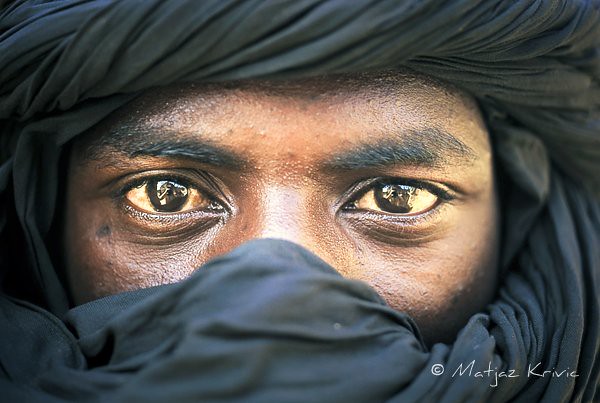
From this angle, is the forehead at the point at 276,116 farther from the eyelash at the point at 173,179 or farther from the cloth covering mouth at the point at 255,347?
the cloth covering mouth at the point at 255,347

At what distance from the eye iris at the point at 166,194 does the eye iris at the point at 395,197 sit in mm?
395

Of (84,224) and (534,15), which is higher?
(534,15)

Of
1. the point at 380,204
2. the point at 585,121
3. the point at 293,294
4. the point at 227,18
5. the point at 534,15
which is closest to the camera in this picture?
the point at 293,294

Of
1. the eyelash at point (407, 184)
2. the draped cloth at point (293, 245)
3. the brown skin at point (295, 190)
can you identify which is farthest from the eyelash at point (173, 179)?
the eyelash at point (407, 184)

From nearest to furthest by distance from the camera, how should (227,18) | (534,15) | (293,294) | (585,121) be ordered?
1. (293,294)
2. (227,18)
3. (534,15)
4. (585,121)

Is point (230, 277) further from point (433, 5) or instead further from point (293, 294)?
point (433, 5)

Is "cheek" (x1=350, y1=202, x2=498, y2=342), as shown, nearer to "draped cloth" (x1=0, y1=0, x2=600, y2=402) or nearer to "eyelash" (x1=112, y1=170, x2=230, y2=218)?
"draped cloth" (x1=0, y1=0, x2=600, y2=402)

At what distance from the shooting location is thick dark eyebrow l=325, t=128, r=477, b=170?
1515 mm

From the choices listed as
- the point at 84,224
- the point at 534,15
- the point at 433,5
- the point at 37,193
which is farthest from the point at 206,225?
the point at 534,15

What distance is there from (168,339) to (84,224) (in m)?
0.49

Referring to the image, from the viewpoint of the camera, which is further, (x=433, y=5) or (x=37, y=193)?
(x=37, y=193)

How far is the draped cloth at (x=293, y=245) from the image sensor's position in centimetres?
118

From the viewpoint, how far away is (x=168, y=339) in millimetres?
1214

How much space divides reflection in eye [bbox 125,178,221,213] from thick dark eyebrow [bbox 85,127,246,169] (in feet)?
0.26
